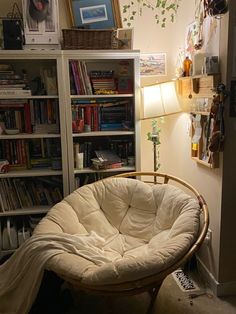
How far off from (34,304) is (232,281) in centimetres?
133

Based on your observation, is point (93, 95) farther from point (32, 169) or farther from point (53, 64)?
point (32, 169)

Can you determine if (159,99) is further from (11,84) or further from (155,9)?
(11,84)

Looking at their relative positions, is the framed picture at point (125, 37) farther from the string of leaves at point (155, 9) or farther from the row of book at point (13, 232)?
the row of book at point (13, 232)

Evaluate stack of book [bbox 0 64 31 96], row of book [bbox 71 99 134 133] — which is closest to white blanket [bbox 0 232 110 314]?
row of book [bbox 71 99 134 133]

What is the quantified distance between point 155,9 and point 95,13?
1.84 feet

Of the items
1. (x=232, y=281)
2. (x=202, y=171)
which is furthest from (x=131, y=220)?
(x=232, y=281)

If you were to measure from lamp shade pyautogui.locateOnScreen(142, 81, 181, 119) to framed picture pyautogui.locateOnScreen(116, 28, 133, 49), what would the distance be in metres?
0.37

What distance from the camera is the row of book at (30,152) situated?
249cm

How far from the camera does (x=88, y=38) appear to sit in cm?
233

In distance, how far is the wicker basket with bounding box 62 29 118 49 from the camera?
7.57 feet

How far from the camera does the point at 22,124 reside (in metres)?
2.49

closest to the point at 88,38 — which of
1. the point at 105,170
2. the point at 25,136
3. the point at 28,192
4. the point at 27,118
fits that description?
the point at 27,118

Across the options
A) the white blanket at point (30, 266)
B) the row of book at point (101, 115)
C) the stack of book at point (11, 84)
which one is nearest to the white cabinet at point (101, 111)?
the row of book at point (101, 115)

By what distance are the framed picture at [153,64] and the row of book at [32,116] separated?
872mm
